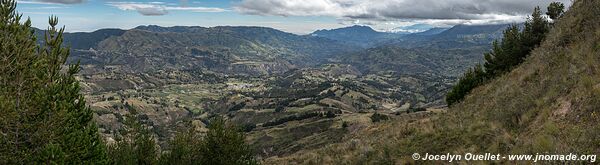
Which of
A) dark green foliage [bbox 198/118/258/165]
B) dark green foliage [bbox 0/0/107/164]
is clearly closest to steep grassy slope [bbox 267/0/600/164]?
dark green foliage [bbox 198/118/258/165]

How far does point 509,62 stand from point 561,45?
2323 centimetres

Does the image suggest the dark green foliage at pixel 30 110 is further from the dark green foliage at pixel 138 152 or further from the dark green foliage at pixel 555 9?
the dark green foliage at pixel 555 9

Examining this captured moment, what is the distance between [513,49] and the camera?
49.8 meters

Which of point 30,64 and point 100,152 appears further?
point 100,152

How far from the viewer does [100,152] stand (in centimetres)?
2884

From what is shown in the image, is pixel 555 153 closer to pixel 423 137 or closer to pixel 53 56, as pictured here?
pixel 423 137

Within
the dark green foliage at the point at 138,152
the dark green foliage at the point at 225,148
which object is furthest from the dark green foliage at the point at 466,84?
the dark green foliage at the point at 138,152

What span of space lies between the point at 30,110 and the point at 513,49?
51.6m

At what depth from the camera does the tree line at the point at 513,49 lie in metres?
49.3

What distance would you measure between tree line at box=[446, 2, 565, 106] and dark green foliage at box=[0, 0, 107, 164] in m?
43.2

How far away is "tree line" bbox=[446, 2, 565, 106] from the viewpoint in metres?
49.3

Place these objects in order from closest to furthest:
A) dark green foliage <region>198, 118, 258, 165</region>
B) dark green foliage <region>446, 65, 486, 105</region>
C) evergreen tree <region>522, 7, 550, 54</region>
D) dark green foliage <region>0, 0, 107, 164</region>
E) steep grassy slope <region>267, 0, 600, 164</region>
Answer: steep grassy slope <region>267, 0, 600, 164</region>, dark green foliage <region>0, 0, 107, 164</region>, dark green foliage <region>198, 118, 258, 165</region>, evergreen tree <region>522, 7, 550, 54</region>, dark green foliage <region>446, 65, 486, 105</region>

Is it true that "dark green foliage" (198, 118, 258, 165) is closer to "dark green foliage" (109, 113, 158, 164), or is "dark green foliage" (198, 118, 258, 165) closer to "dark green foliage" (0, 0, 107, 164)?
"dark green foliage" (109, 113, 158, 164)

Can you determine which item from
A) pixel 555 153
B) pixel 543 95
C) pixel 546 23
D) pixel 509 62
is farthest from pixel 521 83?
pixel 546 23
